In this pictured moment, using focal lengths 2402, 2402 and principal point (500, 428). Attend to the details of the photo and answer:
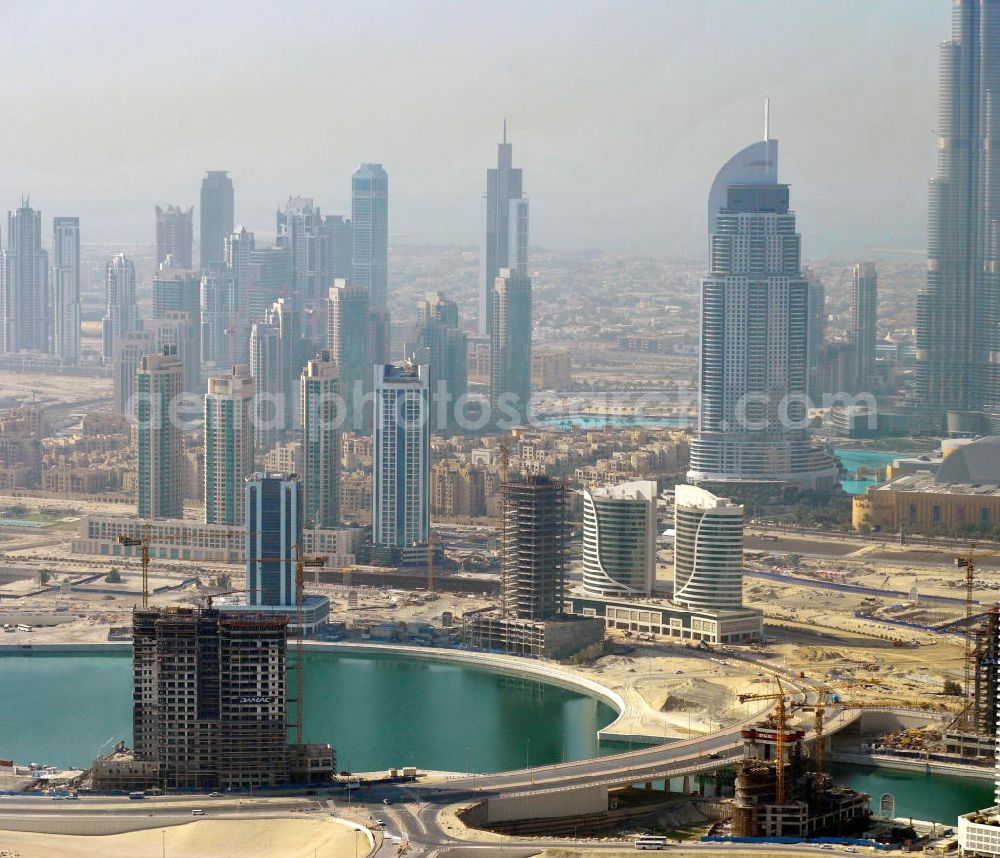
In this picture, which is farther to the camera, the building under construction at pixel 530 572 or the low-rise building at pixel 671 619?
A: the low-rise building at pixel 671 619

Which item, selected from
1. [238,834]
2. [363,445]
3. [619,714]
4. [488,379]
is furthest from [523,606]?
[488,379]

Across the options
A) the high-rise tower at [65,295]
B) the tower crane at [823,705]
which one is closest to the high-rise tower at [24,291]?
the high-rise tower at [65,295]

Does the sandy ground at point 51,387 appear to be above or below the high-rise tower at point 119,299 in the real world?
below

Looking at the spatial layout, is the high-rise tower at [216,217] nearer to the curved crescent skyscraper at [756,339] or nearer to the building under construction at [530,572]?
the curved crescent skyscraper at [756,339]

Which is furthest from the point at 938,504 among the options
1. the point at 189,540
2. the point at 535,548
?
the point at 189,540

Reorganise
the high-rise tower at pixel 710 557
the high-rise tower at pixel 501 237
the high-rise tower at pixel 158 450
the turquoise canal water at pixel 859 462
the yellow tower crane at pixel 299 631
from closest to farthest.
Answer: the yellow tower crane at pixel 299 631 → the high-rise tower at pixel 710 557 → the high-rise tower at pixel 158 450 → the turquoise canal water at pixel 859 462 → the high-rise tower at pixel 501 237

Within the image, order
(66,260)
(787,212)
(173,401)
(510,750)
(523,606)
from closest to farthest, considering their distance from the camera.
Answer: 1. (510,750)
2. (523,606)
3. (173,401)
4. (787,212)
5. (66,260)

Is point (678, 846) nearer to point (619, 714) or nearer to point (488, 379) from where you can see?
point (619, 714)
